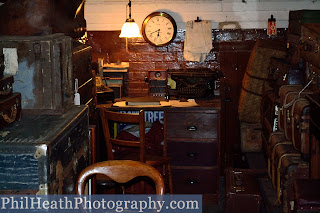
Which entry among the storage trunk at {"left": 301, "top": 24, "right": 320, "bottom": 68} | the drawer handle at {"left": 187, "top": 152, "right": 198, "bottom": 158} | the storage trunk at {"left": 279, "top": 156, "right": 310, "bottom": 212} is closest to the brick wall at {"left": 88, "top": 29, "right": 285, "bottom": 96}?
the drawer handle at {"left": 187, "top": 152, "right": 198, "bottom": 158}

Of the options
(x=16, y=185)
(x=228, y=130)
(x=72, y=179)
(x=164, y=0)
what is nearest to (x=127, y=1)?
(x=164, y=0)

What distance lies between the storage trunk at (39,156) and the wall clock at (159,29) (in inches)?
125

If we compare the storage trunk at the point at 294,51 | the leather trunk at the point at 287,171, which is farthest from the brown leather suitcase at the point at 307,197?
the storage trunk at the point at 294,51

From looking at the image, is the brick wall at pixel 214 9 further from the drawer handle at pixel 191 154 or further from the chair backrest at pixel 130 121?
the chair backrest at pixel 130 121

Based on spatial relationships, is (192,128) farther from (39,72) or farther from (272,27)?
(39,72)

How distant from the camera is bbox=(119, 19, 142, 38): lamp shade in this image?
19.8 ft

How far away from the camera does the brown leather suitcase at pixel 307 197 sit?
117 inches

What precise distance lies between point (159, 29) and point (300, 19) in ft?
5.80

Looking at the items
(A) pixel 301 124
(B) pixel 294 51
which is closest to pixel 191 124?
(B) pixel 294 51

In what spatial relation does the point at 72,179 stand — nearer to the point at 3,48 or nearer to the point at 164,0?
the point at 3,48

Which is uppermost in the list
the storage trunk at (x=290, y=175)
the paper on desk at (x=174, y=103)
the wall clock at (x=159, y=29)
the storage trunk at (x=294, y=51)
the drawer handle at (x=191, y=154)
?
the wall clock at (x=159, y=29)

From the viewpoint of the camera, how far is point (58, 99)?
11.5 feet

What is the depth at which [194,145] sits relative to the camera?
228 inches

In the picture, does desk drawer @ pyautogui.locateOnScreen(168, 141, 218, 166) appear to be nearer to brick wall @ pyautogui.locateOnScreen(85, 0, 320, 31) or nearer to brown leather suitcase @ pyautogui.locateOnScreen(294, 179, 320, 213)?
brick wall @ pyautogui.locateOnScreen(85, 0, 320, 31)
